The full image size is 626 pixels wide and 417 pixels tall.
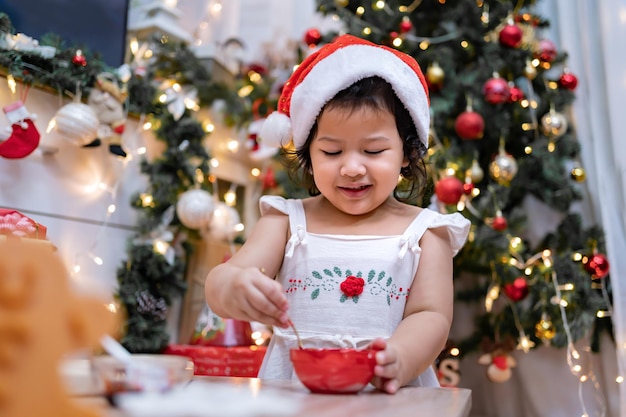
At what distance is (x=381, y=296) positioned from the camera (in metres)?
1.00

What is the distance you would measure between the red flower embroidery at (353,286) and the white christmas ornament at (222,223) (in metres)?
1.10

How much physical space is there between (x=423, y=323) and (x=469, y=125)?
1.11 metres

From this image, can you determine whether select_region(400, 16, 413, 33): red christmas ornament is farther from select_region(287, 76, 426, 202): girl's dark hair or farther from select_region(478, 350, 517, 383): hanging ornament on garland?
select_region(478, 350, 517, 383): hanging ornament on garland

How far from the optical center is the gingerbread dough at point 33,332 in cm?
33

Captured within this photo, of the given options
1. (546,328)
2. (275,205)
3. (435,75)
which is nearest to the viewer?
(275,205)

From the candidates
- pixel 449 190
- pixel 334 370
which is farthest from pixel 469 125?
pixel 334 370

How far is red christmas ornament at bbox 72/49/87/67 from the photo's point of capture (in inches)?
66.7

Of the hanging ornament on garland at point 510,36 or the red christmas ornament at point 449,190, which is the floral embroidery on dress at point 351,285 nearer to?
the red christmas ornament at point 449,190

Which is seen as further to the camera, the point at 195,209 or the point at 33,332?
the point at 195,209

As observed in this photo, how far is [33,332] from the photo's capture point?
0.34 m

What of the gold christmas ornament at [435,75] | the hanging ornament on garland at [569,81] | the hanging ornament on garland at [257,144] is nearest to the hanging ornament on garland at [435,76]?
the gold christmas ornament at [435,75]

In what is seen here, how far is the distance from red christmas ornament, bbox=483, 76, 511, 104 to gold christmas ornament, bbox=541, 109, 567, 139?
151 millimetres

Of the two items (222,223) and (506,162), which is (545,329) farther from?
(222,223)

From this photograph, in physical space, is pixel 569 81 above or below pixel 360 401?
above
